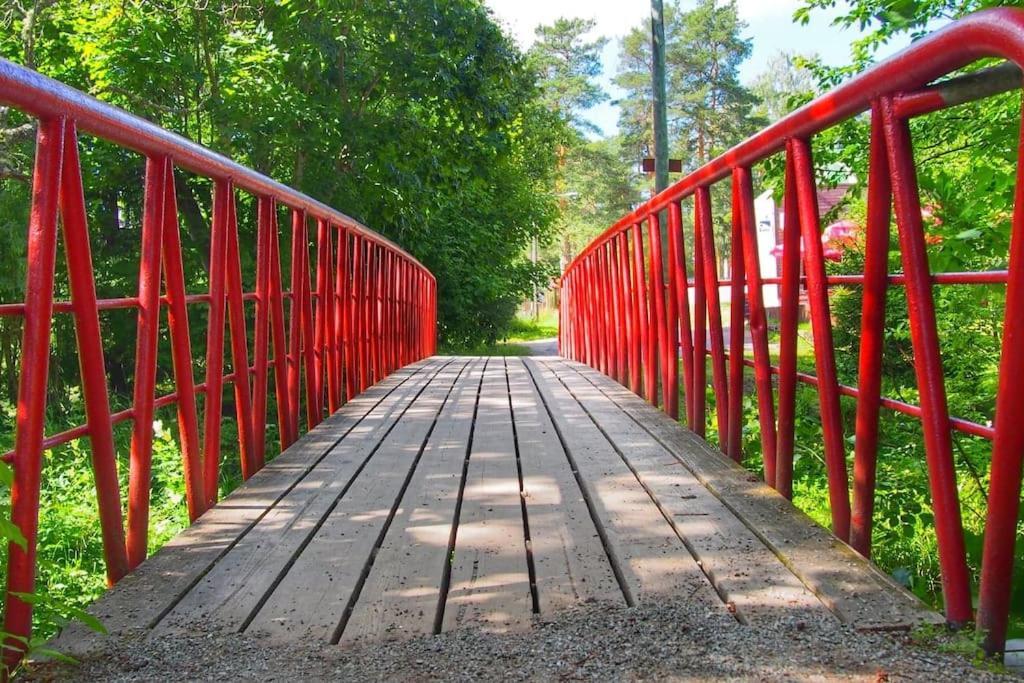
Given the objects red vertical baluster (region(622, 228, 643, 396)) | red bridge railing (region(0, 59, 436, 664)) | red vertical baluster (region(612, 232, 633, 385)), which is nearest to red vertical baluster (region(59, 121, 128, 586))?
red bridge railing (region(0, 59, 436, 664))

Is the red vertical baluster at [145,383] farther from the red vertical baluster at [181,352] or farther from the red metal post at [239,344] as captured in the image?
the red metal post at [239,344]

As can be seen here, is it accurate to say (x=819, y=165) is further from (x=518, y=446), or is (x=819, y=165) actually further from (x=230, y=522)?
(x=230, y=522)

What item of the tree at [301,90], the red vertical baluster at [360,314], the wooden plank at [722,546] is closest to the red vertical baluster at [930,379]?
the wooden plank at [722,546]

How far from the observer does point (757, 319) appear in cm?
328

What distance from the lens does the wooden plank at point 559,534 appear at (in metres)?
2.14

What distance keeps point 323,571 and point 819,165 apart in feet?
23.2

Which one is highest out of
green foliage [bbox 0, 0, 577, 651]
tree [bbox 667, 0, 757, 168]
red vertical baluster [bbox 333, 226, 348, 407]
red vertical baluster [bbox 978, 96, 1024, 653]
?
tree [bbox 667, 0, 757, 168]

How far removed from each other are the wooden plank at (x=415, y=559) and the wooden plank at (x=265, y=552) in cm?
22

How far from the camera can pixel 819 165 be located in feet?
27.7

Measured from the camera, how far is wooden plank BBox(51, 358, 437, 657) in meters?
2.00

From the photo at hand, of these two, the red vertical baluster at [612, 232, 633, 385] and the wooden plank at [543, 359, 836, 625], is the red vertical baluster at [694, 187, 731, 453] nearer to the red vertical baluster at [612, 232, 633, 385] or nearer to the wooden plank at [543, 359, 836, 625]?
the wooden plank at [543, 359, 836, 625]

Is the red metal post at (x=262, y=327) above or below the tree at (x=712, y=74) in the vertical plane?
below

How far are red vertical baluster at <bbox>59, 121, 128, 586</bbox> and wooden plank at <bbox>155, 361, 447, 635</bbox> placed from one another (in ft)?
0.76

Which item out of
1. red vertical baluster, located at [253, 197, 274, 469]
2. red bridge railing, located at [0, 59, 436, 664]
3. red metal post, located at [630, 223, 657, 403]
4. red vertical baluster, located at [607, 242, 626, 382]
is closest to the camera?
red bridge railing, located at [0, 59, 436, 664]
